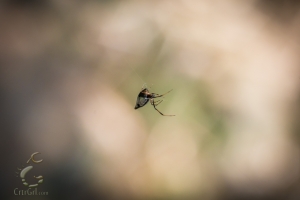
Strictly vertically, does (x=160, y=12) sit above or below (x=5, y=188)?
above

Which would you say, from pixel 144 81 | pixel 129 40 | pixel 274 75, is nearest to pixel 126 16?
pixel 129 40

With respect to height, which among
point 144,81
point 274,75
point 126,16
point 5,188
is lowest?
point 5,188

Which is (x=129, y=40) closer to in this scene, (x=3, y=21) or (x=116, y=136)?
(x=116, y=136)

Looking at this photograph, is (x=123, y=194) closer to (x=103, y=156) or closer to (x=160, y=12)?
(x=103, y=156)

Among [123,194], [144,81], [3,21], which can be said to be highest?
[3,21]

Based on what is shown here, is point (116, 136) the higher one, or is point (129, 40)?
point (129, 40)

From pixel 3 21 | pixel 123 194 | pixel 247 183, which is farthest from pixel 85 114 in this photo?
pixel 247 183
